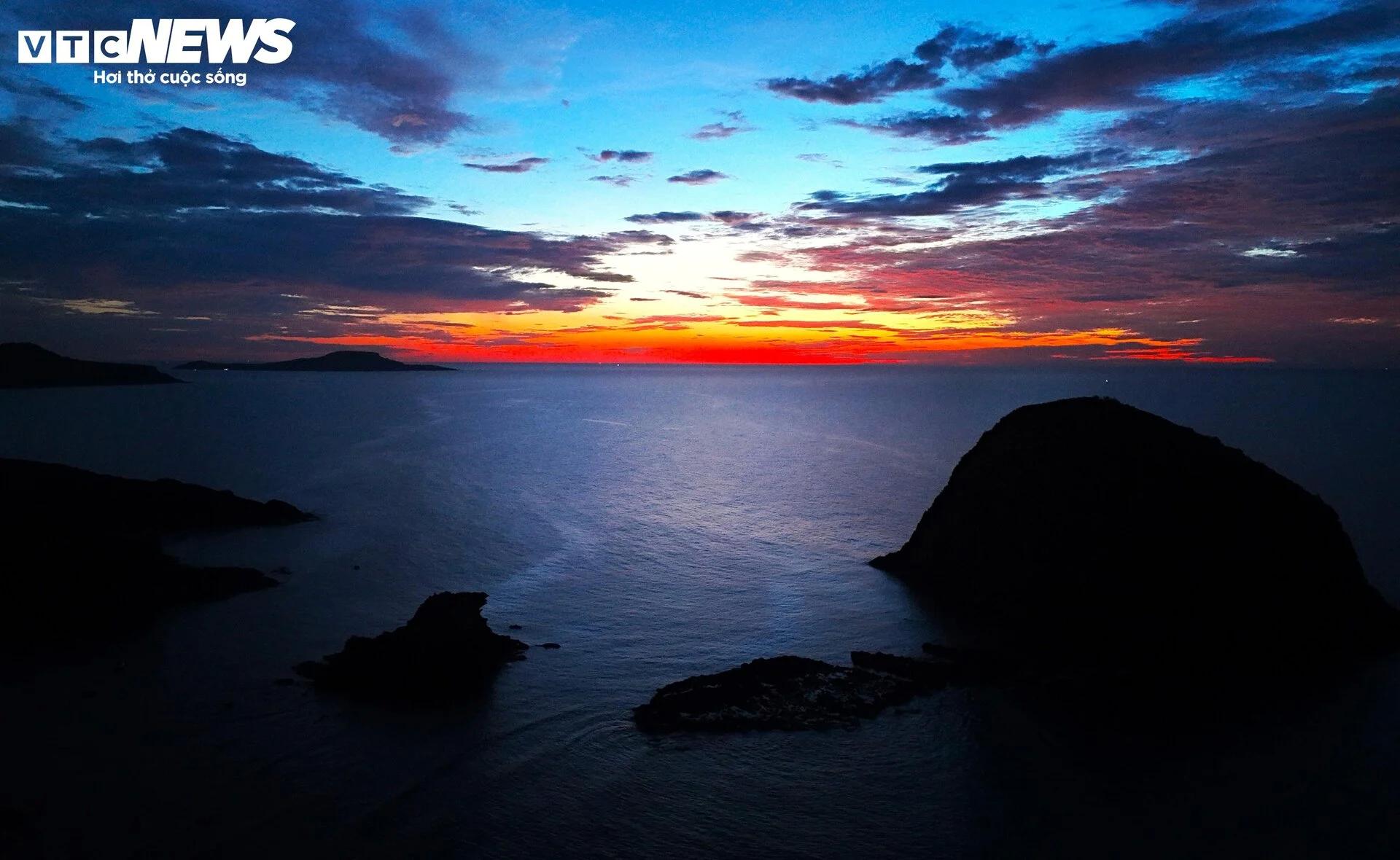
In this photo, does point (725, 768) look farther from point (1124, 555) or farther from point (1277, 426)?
point (1277, 426)

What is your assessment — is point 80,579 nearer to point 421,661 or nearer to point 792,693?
point 421,661

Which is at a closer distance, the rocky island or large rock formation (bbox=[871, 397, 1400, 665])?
the rocky island

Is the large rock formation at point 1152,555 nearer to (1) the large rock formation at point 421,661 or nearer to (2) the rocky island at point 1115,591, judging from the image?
(2) the rocky island at point 1115,591

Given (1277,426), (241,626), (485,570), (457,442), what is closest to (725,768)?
A: (241,626)

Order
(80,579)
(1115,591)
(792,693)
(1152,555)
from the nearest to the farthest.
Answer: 1. (792,693)
2. (1115,591)
3. (1152,555)
4. (80,579)

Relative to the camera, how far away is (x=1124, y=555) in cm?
2256

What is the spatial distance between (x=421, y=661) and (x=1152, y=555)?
2040cm

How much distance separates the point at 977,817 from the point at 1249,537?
46.0ft

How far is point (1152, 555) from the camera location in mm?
22281

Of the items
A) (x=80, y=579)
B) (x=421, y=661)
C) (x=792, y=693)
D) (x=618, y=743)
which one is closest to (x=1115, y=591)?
(x=792, y=693)

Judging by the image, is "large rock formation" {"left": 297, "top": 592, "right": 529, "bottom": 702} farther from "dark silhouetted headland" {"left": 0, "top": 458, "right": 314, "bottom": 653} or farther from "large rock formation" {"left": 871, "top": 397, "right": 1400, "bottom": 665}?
"large rock formation" {"left": 871, "top": 397, "right": 1400, "bottom": 665}

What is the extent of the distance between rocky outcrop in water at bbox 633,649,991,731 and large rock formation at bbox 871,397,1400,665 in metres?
4.97

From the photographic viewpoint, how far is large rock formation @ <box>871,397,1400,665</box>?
21250 millimetres

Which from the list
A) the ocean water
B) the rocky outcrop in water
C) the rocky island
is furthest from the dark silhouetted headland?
the rocky island
